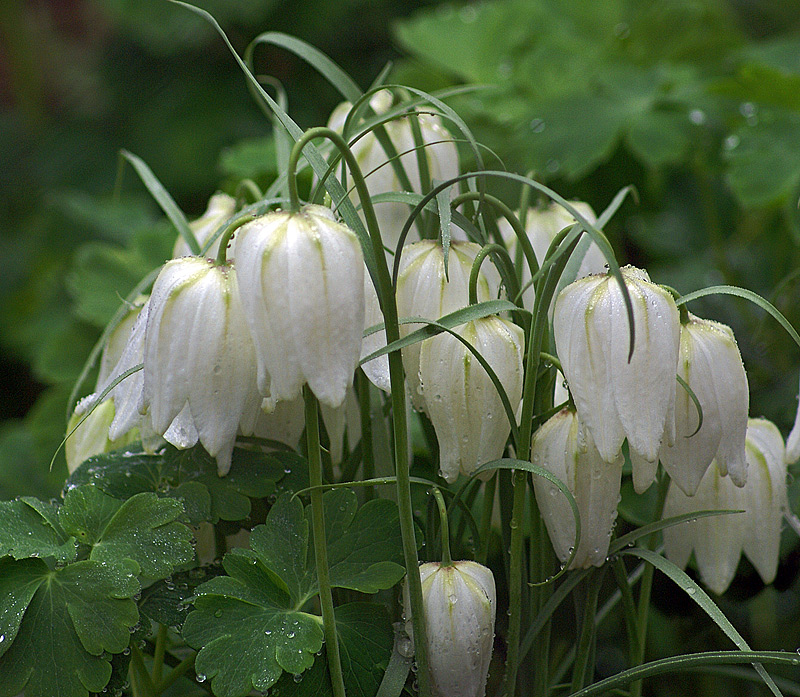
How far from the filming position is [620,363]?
1.46 ft

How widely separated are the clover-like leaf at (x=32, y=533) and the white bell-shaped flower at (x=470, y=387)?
8.9 inches

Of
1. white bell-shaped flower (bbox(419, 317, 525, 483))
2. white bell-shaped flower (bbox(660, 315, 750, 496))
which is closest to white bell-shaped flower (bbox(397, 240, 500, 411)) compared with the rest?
white bell-shaped flower (bbox(419, 317, 525, 483))

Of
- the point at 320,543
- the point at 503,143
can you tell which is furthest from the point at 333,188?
the point at 503,143

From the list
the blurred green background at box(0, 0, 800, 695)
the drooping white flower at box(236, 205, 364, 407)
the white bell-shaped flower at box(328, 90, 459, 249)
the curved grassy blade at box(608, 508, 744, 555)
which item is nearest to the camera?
the drooping white flower at box(236, 205, 364, 407)

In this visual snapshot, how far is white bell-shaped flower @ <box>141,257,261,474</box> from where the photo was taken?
1.47 ft

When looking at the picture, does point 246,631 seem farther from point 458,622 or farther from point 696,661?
point 696,661

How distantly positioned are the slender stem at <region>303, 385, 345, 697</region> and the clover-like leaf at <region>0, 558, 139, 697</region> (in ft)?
0.35

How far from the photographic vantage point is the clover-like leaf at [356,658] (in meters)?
0.47

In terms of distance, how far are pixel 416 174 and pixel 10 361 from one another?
1.77 m

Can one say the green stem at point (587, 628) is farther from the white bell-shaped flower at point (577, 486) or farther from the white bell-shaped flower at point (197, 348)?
the white bell-shaped flower at point (197, 348)

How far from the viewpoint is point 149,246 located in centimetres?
114

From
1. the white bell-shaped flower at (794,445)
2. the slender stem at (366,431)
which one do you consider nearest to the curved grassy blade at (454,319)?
the slender stem at (366,431)

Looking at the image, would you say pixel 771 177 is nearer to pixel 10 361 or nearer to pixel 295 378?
pixel 295 378

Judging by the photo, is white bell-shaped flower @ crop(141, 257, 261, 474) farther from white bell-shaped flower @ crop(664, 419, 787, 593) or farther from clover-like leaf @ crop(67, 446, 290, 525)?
white bell-shaped flower @ crop(664, 419, 787, 593)
